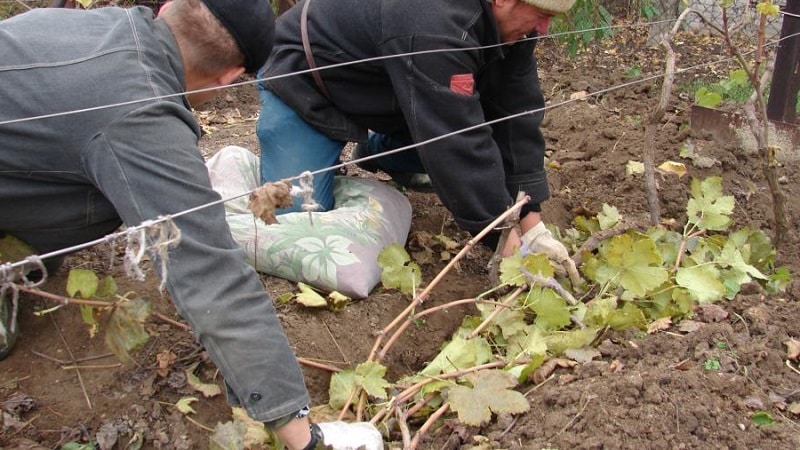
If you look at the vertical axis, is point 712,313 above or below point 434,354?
above

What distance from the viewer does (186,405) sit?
83.4 inches

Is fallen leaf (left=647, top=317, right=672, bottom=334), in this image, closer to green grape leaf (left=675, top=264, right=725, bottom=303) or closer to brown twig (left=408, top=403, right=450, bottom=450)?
green grape leaf (left=675, top=264, right=725, bottom=303)

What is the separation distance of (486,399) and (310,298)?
0.73m

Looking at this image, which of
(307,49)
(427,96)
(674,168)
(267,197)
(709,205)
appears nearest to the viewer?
(267,197)

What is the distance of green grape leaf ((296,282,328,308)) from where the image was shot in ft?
8.03

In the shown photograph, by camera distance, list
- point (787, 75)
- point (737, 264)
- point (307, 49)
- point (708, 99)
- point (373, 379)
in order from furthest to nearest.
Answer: point (787, 75), point (708, 99), point (307, 49), point (737, 264), point (373, 379)

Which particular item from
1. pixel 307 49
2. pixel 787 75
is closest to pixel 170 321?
pixel 307 49

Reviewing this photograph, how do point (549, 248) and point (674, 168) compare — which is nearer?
point (549, 248)

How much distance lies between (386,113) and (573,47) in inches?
106

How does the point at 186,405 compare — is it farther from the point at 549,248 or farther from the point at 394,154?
the point at 394,154

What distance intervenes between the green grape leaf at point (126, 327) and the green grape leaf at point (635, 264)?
1421 millimetres

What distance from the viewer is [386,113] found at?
9.47ft

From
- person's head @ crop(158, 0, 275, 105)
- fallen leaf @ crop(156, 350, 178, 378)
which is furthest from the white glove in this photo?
person's head @ crop(158, 0, 275, 105)

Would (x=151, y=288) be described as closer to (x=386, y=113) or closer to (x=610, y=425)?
(x=386, y=113)
